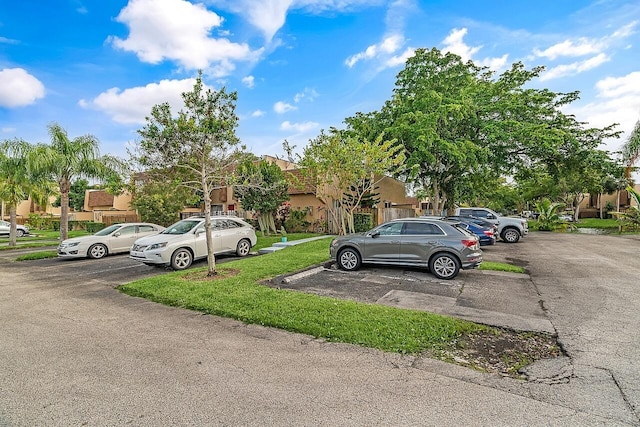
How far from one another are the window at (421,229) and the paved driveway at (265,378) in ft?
10.4

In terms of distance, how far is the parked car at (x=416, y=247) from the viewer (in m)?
8.41

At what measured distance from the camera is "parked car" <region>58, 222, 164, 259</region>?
1321 cm

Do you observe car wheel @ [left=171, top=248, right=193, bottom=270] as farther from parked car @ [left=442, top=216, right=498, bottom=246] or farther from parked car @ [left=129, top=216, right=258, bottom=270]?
parked car @ [left=442, top=216, right=498, bottom=246]

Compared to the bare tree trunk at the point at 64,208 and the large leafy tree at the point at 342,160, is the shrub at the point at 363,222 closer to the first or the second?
the large leafy tree at the point at 342,160

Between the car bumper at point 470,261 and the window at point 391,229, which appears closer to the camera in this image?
the car bumper at point 470,261

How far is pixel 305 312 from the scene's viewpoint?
5680 millimetres

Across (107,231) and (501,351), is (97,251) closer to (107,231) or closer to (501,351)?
(107,231)

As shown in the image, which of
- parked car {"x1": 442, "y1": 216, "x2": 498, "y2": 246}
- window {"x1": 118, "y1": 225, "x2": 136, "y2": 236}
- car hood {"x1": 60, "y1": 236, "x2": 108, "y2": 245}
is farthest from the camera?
parked car {"x1": 442, "y1": 216, "x2": 498, "y2": 246}

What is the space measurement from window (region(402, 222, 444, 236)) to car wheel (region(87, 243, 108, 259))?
1225 centimetres

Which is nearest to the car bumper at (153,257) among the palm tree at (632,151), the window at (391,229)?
the window at (391,229)

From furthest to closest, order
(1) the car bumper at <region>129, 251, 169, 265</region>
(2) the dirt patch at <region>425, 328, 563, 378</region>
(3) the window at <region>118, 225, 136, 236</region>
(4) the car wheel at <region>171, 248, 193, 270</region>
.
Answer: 1. (3) the window at <region>118, 225, 136, 236</region>
2. (4) the car wheel at <region>171, 248, 193, 270</region>
3. (1) the car bumper at <region>129, 251, 169, 265</region>
4. (2) the dirt patch at <region>425, 328, 563, 378</region>

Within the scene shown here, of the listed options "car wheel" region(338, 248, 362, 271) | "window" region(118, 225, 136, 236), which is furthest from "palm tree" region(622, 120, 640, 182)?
"window" region(118, 225, 136, 236)

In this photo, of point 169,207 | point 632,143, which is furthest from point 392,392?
point 632,143

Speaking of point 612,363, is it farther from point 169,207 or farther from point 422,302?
point 169,207
